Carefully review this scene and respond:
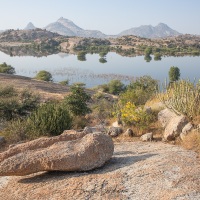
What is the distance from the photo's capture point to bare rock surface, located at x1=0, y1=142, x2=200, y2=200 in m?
6.32

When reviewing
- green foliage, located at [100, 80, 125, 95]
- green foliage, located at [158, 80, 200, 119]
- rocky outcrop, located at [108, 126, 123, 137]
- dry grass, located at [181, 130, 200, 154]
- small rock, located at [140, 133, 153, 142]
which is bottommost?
green foliage, located at [100, 80, 125, 95]

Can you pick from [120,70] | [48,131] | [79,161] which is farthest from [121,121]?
[120,70]

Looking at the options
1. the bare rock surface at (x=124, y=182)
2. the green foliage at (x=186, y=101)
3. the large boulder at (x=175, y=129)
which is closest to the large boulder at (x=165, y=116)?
the green foliage at (x=186, y=101)

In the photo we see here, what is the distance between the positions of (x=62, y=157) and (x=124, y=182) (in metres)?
1.53

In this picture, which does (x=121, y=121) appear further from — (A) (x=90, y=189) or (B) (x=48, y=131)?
(A) (x=90, y=189)

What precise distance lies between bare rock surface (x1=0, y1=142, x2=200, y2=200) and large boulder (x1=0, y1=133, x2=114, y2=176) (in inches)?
8.8

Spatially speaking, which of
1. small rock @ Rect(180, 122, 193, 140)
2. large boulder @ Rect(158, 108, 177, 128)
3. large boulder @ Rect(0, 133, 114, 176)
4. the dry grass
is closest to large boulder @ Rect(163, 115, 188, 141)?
small rock @ Rect(180, 122, 193, 140)

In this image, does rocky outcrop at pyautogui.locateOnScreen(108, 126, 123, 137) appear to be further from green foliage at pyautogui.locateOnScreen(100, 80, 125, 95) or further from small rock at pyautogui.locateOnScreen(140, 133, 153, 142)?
green foliage at pyautogui.locateOnScreen(100, 80, 125, 95)

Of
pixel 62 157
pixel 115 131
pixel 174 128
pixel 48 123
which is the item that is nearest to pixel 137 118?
pixel 115 131

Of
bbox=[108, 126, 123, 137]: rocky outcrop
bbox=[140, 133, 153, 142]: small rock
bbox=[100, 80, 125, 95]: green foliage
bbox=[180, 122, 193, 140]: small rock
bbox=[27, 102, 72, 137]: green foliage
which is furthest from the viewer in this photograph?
bbox=[100, 80, 125, 95]: green foliage

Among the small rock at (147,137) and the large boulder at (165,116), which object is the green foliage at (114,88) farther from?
the small rock at (147,137)

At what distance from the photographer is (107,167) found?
7.82 meters

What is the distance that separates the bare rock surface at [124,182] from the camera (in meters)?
6.32

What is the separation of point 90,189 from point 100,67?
91574 millimetres
